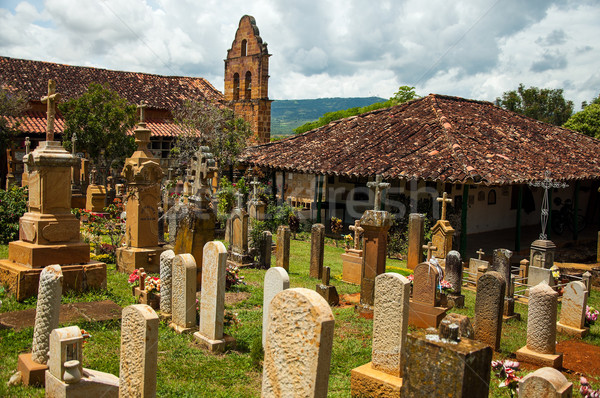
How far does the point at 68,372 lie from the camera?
370 centimetres

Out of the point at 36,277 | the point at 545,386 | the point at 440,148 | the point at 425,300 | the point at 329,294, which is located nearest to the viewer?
the point at 545,386

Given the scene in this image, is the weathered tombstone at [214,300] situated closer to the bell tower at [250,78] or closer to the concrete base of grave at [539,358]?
the concrete base of grave at [539,358]

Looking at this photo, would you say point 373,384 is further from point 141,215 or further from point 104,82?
point 104,82

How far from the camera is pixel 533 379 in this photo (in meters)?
3.44

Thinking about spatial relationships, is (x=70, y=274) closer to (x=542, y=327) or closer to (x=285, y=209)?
(x=542, y=327)

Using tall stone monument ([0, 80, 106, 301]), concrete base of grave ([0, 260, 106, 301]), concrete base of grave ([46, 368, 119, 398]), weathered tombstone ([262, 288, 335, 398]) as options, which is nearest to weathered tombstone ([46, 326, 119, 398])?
concrete base of grave ([46, 368, 119, 398])

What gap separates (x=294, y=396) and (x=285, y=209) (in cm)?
1506

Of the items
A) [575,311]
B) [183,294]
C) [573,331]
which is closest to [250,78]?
[575,311]

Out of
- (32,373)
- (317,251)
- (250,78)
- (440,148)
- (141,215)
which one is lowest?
(32,373)

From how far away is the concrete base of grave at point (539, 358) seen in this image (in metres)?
6.17

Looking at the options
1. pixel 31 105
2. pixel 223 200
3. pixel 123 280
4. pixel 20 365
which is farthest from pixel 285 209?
pixel 31 105

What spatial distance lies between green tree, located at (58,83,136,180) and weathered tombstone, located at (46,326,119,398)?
2052cm

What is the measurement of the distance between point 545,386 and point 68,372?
3.39 meters

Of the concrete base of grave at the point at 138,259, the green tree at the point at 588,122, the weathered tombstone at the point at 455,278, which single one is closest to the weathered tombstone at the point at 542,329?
the weathered tombstone at the point at 455,278
